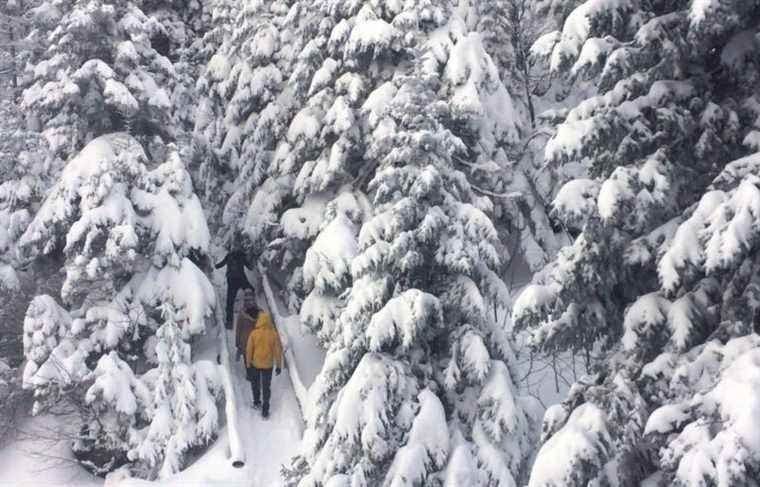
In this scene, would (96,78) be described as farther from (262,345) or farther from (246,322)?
(262,345)

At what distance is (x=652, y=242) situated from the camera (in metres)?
8.00

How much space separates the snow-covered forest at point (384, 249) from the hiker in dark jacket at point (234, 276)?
0.24 ft

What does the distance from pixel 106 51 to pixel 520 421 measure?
11.3 meters

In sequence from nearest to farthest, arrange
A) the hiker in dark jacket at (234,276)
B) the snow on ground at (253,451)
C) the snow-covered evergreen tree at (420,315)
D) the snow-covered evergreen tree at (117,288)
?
the snow-covered evergreen tree at (420,315)
the snow on ground at (253,451)
the snow-covered evergreen tree at (117,288)
the hiker in dark jacket at (234,276)

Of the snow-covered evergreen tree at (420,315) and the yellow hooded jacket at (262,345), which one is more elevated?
the snow-covered evergreen tree at (420,315)

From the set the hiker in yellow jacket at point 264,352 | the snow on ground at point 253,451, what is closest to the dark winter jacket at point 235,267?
the snow on ground at point 253,451

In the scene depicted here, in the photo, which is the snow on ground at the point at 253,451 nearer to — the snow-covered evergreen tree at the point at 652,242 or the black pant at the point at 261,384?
the black pant at the point at 261,384

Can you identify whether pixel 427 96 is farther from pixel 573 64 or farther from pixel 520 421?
pixel 520 421

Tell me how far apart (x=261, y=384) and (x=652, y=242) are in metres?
9.17

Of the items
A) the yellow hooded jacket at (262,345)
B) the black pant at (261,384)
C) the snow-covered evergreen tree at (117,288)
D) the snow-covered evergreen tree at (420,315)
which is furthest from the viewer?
the black pant at (261,384)

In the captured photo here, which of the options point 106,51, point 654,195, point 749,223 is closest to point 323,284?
point 106,51

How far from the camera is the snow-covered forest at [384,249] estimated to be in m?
Result: 7.41

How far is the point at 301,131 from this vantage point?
16.6 metres

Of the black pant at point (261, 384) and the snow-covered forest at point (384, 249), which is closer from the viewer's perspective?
the snow-covered forest at point (384, 249)
